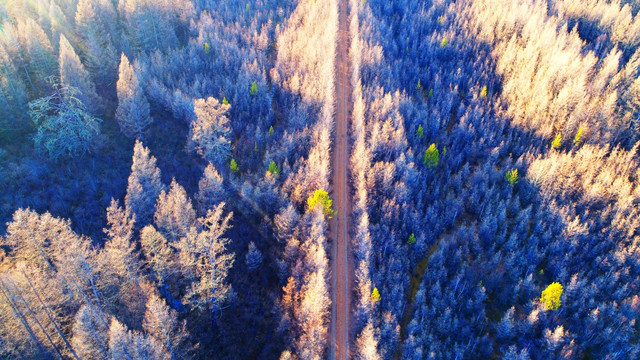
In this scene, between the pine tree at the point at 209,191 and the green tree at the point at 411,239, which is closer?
the pine tree at the point at 209,191

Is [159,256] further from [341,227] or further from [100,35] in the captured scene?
[100,35]

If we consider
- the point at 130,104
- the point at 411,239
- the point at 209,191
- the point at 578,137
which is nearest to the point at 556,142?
the point at 578,137

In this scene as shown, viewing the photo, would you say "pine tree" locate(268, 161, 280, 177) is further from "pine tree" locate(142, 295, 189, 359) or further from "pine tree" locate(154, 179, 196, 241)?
"pine tree" locate(142, 295, 189, 359)

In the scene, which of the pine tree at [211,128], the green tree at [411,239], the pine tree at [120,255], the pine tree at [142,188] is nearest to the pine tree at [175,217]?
the pine tree at [142,188]

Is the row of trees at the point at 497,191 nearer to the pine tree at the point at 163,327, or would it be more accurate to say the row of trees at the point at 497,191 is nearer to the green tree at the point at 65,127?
the pine tree at the point at 163,327

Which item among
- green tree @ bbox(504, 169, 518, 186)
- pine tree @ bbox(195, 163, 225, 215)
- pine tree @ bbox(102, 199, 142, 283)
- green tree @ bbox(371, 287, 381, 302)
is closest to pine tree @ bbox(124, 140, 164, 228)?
pine tree @ bbox(195, 163, 225, 215)

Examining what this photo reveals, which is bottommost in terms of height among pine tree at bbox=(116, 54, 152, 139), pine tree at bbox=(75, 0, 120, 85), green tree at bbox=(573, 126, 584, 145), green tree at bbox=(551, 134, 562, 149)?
green tree at bbox=(551, 134, 562, 149)

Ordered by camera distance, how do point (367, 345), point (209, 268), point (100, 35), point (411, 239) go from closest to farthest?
point (367, 345) → point (209, 268) → point (411, 239) → point (100, 35)
